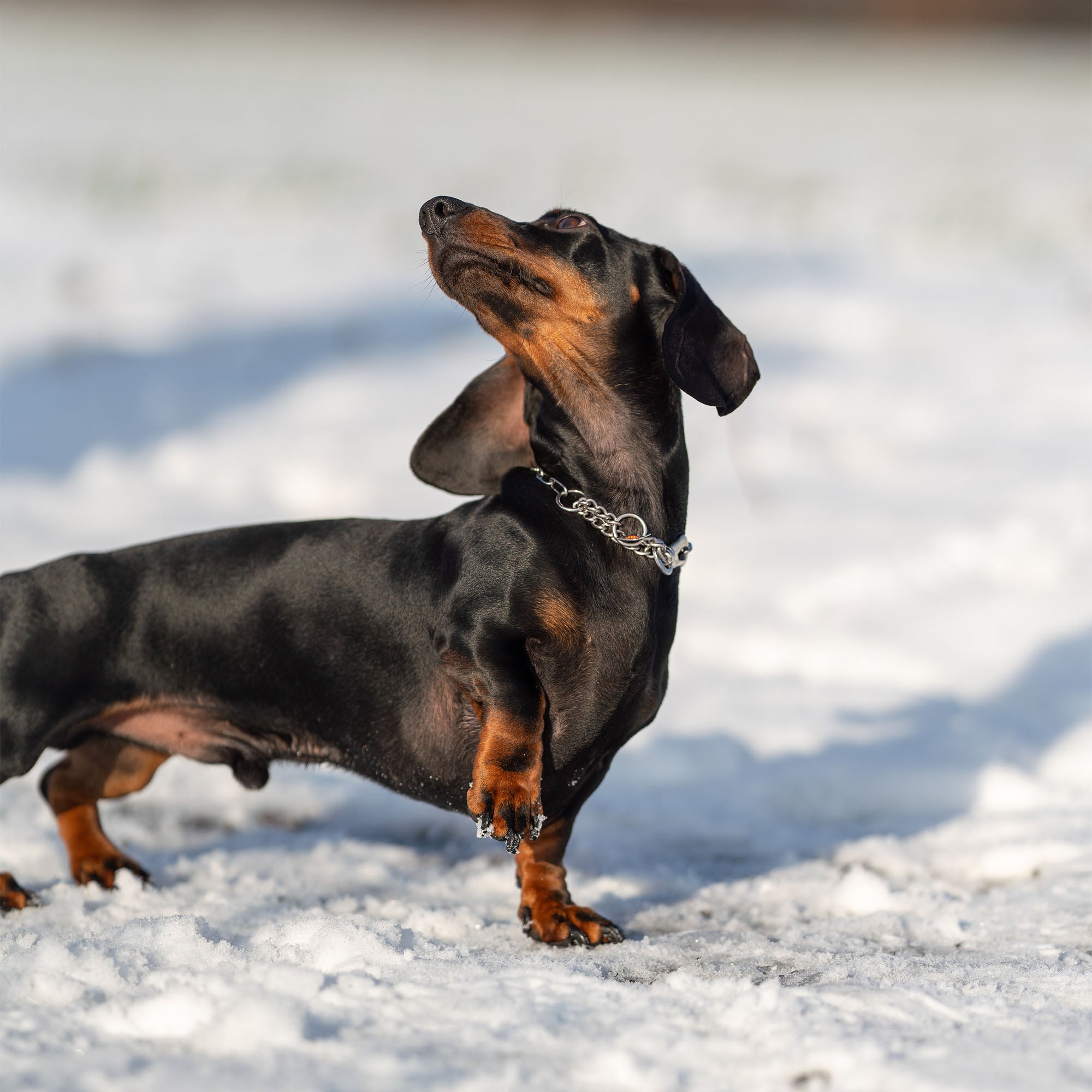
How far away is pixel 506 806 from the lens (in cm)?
253

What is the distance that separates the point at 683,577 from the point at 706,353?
330 cm

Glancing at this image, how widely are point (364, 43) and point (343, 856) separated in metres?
21.4

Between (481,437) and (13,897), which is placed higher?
(481,437)

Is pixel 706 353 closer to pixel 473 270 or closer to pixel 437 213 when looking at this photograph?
pixel 473 270

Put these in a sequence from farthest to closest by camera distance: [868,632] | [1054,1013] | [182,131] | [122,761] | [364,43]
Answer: [364,43]
[182,131]
[868,632]
[122,761]
[1054,1013]

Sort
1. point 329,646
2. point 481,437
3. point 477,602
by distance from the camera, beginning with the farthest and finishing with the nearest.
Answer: point 481,437, point 329,646, point 477,602

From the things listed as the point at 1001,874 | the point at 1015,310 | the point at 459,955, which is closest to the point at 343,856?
the point at 459,955

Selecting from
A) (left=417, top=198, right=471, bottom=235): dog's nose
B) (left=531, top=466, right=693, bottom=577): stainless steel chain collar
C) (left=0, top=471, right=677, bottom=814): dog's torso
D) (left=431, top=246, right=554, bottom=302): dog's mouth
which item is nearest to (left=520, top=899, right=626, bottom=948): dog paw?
(left=0, top=471, right=677, bottom=814): dog's torso

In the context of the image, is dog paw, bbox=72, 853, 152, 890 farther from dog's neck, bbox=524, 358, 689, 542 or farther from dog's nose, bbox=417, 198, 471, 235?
dog's nose, bbox=417, 198, 471, 235

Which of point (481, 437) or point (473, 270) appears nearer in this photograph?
point (473, 270)

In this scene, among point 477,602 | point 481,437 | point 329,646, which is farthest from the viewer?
point 481,437

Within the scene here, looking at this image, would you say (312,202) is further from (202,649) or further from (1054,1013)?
(1054,1013)

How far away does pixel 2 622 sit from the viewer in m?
3.04

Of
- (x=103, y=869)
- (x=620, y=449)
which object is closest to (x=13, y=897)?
(x=103, y=869)
